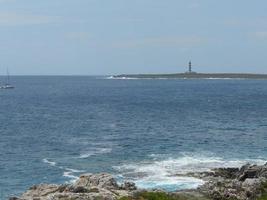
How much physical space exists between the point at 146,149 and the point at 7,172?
19223mm

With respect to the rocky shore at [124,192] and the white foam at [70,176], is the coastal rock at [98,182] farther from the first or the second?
the white foam at [70,176]

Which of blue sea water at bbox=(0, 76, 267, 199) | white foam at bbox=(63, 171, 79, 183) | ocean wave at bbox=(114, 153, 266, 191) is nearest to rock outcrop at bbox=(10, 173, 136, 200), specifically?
ocean wave at bbox=(114, 153, 266, 191)

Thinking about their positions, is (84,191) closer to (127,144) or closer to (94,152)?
(94,152)

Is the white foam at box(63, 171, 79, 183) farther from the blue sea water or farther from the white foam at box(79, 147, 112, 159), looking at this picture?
the white foam at box(79, 147, 112, 159)

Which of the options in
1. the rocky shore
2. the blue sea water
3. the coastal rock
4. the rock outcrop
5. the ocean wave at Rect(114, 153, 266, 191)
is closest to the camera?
the rock outcrop

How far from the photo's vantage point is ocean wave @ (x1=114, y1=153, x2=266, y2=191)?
44.2 m

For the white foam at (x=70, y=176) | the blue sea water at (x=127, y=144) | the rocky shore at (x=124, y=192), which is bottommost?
the blue sea water at (x=127, y=144)

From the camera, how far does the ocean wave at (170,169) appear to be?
4419cm

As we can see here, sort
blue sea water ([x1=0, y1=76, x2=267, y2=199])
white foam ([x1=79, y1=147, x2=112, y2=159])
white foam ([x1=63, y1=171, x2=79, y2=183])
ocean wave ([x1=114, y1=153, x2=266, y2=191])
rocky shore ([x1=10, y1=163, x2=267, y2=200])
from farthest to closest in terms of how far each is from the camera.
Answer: white foam ([x1=79, y1=147, x2=112, y2=159])
blue sea water ([x1=0, y1=76, x2=267, y2=199])
white foam ([x1=63, y1=171, x2=79, y2=183])
ocean wave ([x1=114, y1=153, x2=266, y2=191])
rocky shore ([x1=10, y1=163, x2=267, y2=200])

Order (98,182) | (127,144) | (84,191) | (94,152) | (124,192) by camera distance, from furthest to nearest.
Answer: (127,144), (94,152), (98,182), (84,191), (124,192)

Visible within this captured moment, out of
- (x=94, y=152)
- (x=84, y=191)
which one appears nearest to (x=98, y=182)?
(x=84, y=191)

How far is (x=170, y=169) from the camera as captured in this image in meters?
50.5

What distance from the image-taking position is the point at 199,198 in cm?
2878

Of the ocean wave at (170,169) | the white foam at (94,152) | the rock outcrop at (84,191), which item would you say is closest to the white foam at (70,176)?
the ocean wave at (170,169)
